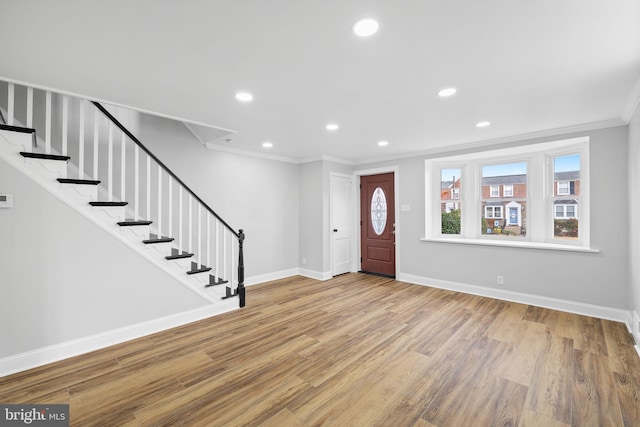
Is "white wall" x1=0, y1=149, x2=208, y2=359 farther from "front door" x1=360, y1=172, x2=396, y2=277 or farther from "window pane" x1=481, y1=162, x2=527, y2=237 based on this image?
"window pane" x1=481, y1=162, x2=527, y2=237

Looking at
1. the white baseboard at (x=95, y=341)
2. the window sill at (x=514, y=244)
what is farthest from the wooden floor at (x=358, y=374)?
the window sill at (x=514, y=244)

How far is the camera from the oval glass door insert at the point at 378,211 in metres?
5.71

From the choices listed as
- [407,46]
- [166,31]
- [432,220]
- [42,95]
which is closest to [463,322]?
[432,220]

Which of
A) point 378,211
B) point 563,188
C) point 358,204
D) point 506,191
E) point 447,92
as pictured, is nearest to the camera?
point 447,92

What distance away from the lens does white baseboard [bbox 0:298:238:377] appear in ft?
7.68

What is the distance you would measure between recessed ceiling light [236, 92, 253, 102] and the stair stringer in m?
1.68

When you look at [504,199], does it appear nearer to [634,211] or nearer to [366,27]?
[634,211]

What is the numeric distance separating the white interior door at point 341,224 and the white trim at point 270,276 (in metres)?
0.84

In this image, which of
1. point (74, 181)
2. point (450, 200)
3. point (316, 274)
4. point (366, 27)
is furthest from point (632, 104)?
point (74, 181)

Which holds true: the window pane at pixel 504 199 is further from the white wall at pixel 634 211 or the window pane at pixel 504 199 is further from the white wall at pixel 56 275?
the white wall at pixel 56 275

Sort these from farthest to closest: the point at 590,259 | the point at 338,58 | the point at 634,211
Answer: the point at 590,259 < the point at 634,211 < the point at 338,58

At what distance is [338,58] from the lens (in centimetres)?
200

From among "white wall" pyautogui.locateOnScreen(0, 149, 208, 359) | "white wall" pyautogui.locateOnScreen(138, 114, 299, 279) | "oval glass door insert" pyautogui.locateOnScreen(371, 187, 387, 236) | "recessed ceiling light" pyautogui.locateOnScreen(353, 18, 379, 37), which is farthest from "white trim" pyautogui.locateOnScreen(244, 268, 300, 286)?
"recessed ceiling light" pyautogui.locateOnScreen(353, 18, 379, 37)

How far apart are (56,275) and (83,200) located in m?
0.72
